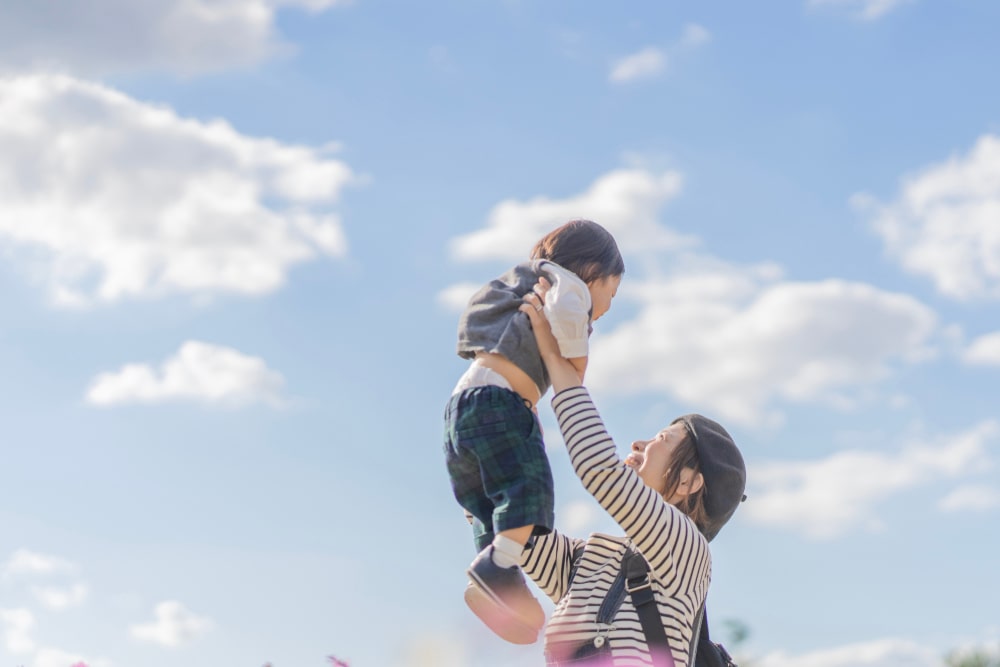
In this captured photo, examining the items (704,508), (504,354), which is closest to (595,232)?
(504,354)

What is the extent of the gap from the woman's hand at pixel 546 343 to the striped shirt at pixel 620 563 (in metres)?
0.05

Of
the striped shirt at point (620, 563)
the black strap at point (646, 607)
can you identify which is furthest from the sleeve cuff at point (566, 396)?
the black strap at point (646, 607)

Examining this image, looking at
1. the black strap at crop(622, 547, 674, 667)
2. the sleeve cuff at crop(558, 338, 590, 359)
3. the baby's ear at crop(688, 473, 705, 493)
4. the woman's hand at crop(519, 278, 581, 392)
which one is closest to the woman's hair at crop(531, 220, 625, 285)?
the woman's hand at crop(519, 278, 581, 392)

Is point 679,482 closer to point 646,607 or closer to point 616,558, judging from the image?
point 616,558

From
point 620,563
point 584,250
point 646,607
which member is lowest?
point 646,607

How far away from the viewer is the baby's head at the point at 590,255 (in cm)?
520

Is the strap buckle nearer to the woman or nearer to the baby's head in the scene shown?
the woman

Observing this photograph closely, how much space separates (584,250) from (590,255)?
0.03 m

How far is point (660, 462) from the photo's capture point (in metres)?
5.77

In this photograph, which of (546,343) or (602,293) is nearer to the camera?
(546,343)

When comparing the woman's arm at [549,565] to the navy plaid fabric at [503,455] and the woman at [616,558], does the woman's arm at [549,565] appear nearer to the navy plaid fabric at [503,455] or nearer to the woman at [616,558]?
the woman at [616,558]

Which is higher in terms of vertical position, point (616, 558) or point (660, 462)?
point (660, 462)

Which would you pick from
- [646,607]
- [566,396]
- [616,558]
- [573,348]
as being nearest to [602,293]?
[573,348]

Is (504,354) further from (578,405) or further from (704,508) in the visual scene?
(704,508)
